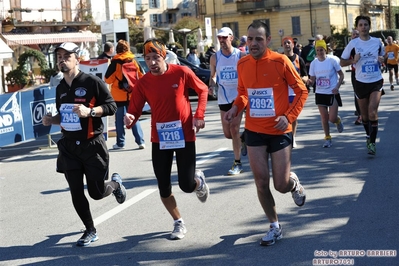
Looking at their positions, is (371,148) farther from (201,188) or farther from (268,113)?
(268,113)

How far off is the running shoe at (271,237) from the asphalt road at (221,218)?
0.06 metres

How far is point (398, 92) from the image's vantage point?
24062mm

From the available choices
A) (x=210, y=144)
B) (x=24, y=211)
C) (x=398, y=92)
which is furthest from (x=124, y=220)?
(x=398, y=92)

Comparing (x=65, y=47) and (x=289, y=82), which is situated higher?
(x=65, y=47)

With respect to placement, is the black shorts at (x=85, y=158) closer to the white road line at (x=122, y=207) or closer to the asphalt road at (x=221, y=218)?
the asphalt road at (x=221, y=218)

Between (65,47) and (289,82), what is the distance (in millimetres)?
2081

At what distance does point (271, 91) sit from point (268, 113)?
20cm

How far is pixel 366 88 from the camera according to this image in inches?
435

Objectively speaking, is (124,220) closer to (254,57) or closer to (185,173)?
(185,173)

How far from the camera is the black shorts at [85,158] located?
23.5ft

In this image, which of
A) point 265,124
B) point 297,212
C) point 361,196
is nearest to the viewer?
point 265,124

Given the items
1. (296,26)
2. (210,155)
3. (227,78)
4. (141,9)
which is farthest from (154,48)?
(141,9)

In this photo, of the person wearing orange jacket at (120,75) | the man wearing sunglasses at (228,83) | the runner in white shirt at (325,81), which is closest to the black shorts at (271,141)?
the man wearing sunglasses at (228,83)

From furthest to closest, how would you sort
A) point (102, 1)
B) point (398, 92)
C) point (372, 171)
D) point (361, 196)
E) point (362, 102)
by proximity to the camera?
point (102, 1), point (398, 92), point (362, 102), point (372, 171), point (361, 196)
